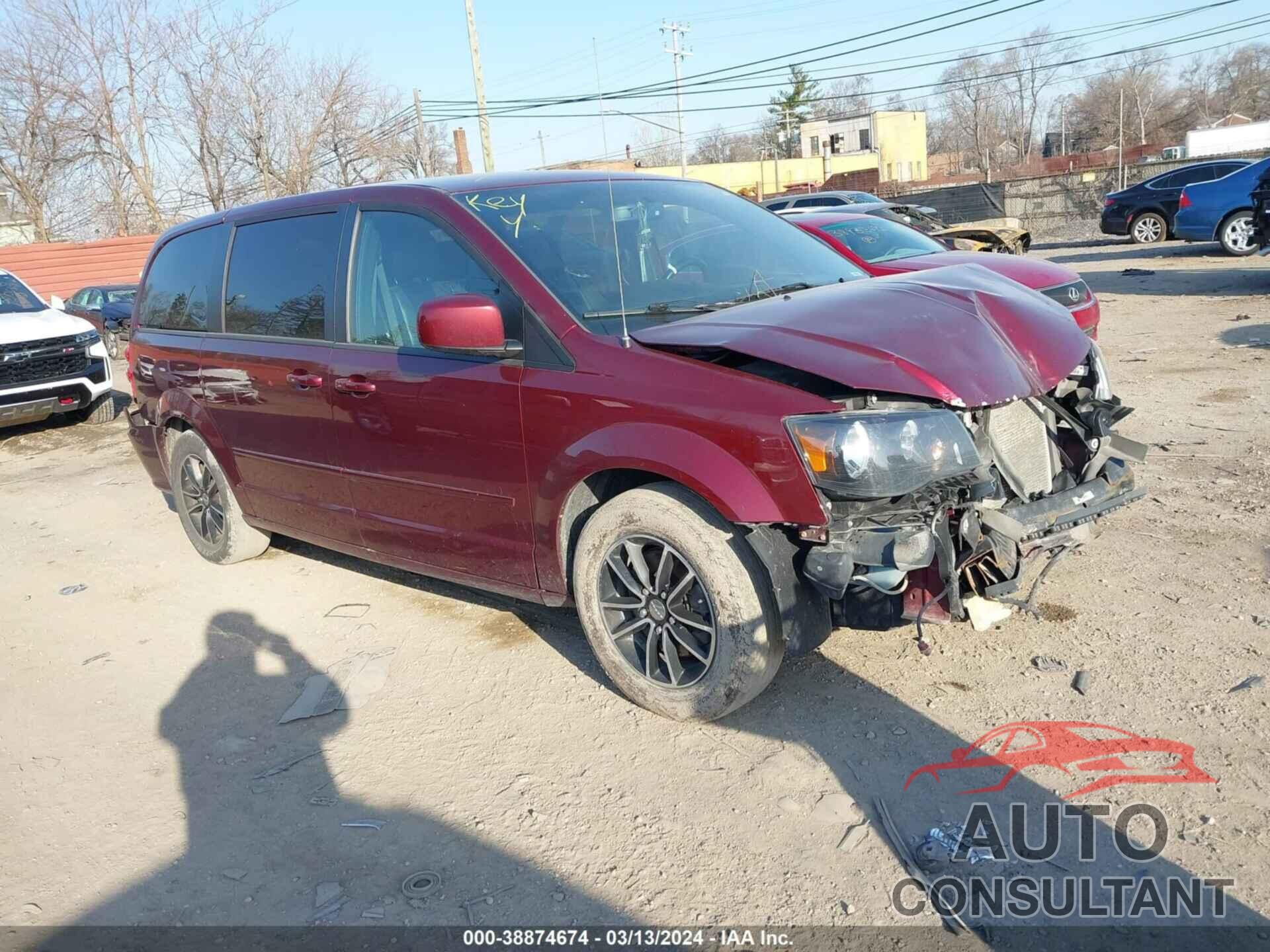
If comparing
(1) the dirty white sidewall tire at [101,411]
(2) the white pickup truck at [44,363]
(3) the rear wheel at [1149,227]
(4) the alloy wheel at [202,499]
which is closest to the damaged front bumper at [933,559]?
(4) the alloy wheel at [202,499]

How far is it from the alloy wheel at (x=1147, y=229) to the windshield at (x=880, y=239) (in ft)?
43.9

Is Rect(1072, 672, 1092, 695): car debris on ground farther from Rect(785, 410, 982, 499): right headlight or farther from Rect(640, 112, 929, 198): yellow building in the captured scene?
Rect(640, 112, 929, 198): yellow building

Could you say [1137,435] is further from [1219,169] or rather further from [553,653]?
[1219,169]

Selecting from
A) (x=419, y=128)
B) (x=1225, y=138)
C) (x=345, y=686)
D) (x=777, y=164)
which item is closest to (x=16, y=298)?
(x=345, y=686)

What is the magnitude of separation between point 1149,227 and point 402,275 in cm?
2072

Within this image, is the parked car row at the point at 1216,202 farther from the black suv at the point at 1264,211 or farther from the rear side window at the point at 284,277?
the rear side window at the point at 284,277

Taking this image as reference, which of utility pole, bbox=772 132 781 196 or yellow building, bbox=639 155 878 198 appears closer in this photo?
utility pole, bbox=772 132 781 196

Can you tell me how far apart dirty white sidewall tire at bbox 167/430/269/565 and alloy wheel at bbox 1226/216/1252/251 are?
16832 mm

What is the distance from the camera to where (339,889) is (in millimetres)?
2785

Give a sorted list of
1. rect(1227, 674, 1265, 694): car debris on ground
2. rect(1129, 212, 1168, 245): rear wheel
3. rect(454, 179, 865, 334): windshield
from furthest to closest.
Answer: rect(1129, 212, 1168, 245): rear wheel
rect(454, 179, 865, 334): windshield
rect(1227, 674, 1265, 694): car debris on ground

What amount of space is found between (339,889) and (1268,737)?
2823 mm

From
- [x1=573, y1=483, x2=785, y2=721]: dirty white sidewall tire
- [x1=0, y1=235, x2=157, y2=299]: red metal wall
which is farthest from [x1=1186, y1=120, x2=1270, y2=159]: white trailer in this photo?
[x1=573, y1=483, x2=785, y2=721]: dirty white sidewall tire

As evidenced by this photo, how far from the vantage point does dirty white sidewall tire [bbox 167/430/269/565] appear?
215 inches

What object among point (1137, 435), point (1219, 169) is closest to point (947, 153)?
point (1219, 169)
